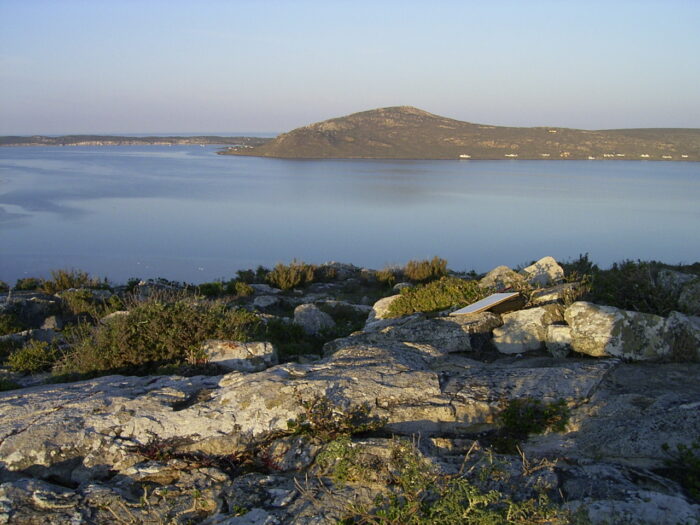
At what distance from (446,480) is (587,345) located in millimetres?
2888

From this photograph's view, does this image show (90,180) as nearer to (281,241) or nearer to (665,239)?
(281,241)

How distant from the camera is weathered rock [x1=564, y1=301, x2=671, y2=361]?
15.6ft

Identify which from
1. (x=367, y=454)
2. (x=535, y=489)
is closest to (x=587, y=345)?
(x=535, y=489)

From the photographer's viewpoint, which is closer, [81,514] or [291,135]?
[81,514]

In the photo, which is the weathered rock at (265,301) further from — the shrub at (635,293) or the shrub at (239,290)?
the shrub at (635,293)

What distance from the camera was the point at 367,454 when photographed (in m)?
2.94

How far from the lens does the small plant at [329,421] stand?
3.29 metres

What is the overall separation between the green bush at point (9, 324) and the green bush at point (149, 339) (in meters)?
3.08

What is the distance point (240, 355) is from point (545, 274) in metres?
5.25

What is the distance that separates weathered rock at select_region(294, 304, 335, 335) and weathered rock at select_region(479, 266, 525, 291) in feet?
7.95

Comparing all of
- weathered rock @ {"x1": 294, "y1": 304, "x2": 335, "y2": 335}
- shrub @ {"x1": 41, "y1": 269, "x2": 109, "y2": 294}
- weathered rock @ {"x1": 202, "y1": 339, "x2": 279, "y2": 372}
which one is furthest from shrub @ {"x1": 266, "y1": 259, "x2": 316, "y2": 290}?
weathered rock @ {"x1": 202, "y1": 339, "x2": 279, "y2": 372}

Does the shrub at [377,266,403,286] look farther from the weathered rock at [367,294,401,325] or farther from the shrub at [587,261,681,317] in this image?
the shrub at [587,261,681,317]

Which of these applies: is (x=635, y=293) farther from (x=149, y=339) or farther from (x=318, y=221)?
(x=318, y=221)

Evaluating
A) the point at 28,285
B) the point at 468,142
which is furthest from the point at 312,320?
the point at 468,142
